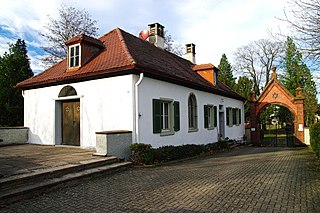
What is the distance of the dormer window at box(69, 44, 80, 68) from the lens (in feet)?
40.1

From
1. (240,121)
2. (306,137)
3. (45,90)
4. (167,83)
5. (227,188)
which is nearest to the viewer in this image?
(227,188)

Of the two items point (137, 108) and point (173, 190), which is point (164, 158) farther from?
point (173, 190)

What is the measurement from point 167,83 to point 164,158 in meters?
3.69

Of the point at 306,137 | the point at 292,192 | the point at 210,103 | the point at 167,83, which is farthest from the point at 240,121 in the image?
the point at 292,192

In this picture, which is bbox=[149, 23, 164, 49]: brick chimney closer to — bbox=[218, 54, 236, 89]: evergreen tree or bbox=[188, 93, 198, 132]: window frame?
bbox=[188, 93, 198, 132]: window frame

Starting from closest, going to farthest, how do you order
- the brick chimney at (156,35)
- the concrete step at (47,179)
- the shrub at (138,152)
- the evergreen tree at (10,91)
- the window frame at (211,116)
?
the concrete step at (47,179) < the shrub at (138,152) < the window frame at (211,116) < the brick chimney at (156,35) < the evergreen tree at (10,91)

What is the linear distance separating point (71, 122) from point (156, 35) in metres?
8.91

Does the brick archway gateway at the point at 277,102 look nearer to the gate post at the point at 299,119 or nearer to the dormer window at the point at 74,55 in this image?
the gate post at the point at 299,119

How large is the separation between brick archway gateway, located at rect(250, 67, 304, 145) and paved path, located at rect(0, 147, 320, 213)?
563 inches

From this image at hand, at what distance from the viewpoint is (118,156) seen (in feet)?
30.6

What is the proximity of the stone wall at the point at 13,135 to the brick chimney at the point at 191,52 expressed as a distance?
1455 cm

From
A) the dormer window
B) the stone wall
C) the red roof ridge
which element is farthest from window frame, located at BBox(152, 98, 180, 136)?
the stone wall

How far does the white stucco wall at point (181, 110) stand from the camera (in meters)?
10.4

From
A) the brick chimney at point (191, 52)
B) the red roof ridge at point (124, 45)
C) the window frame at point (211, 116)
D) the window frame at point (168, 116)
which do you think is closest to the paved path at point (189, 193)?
the window frame at point (168, 116)
